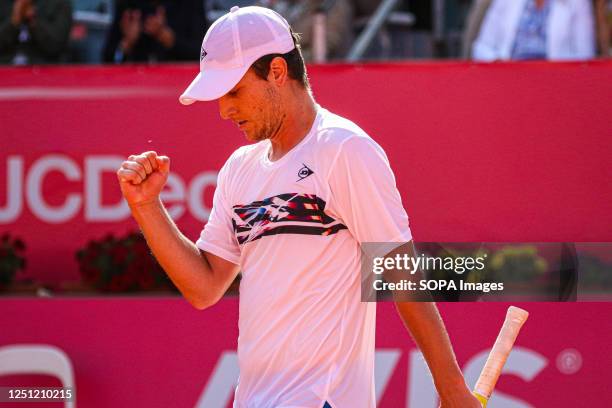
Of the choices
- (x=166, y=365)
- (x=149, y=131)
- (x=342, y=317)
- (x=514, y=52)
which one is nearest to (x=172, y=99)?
(x=149, y=131)

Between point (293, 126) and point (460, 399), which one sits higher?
point (293, 126)

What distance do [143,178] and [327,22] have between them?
5554mm

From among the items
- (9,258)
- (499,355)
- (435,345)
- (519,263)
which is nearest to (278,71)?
(435,345)

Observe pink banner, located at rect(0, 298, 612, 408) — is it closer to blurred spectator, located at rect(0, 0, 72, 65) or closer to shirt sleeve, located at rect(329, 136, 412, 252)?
shirt sleeve, located at rect(329, 136, 412, 252)

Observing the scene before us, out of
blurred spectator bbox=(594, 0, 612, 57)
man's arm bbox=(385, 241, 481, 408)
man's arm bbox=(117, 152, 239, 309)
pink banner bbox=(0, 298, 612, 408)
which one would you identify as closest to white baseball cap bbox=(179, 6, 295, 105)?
man's arm bbox=(117, 152, 239, 309)

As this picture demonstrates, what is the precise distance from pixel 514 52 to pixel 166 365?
3.34 metres

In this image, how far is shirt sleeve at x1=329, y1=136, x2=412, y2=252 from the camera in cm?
313

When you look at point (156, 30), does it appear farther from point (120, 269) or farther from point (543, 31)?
point (543, 31)

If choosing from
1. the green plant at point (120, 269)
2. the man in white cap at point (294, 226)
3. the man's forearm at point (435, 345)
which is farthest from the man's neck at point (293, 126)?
the green plant at point (120, 269)

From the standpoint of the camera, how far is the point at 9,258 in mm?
6156

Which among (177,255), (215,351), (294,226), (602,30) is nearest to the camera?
(294,226)

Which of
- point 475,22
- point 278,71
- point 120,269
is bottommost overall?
point 120,269

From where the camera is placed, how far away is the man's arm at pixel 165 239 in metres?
3.35

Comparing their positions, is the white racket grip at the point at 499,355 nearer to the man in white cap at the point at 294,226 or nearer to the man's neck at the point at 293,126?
the man in white cap at the point at 294,226
